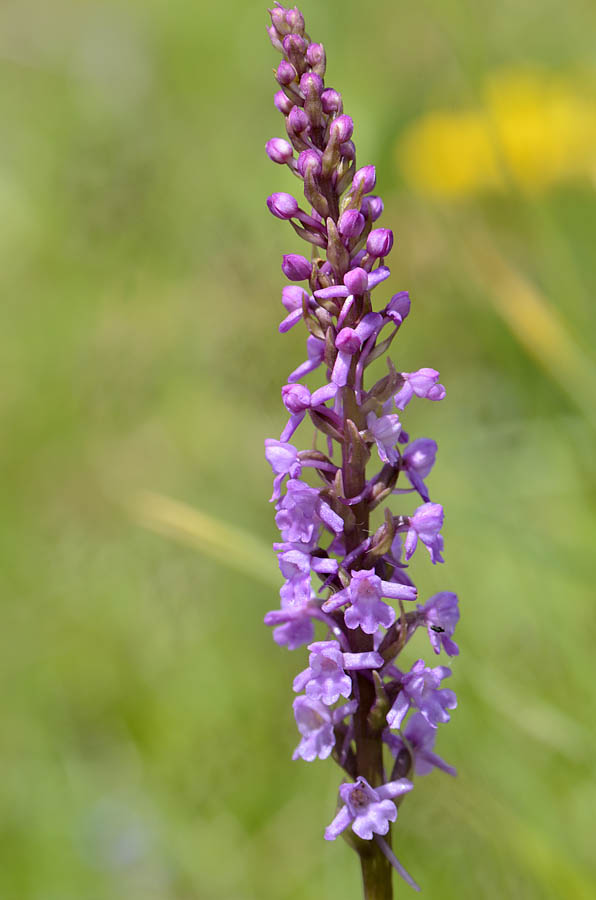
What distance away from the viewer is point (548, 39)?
26.5 feet

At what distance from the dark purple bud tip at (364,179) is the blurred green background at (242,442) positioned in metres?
1.26

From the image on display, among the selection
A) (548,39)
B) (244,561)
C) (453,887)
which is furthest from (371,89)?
(453,887)

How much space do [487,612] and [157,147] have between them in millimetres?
5114

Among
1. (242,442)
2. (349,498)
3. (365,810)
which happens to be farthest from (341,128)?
(242,442)

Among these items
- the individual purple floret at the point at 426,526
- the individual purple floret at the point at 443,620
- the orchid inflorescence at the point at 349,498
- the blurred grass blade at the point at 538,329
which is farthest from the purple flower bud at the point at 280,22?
the blurred grass blade at the point at 538,329

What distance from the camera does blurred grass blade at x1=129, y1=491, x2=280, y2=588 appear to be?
2.65 meters

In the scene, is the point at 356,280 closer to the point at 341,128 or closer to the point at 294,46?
the point at 341,128

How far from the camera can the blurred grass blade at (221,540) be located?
2650 mm

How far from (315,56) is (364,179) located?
0.22 metres

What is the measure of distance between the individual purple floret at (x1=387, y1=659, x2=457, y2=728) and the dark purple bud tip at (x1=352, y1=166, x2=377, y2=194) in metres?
0.82

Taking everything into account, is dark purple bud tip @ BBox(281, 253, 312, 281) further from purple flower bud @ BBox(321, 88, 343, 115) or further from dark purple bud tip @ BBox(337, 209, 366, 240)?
purple flower bud @ BBox(321, 88, 343, 115)

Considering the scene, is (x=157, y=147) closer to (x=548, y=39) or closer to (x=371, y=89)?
(x=371, y=89)

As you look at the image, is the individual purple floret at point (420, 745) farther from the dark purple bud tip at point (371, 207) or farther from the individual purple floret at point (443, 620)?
the dark purple bud tip at point (371, 207)

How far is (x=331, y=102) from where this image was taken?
1.65 meters
